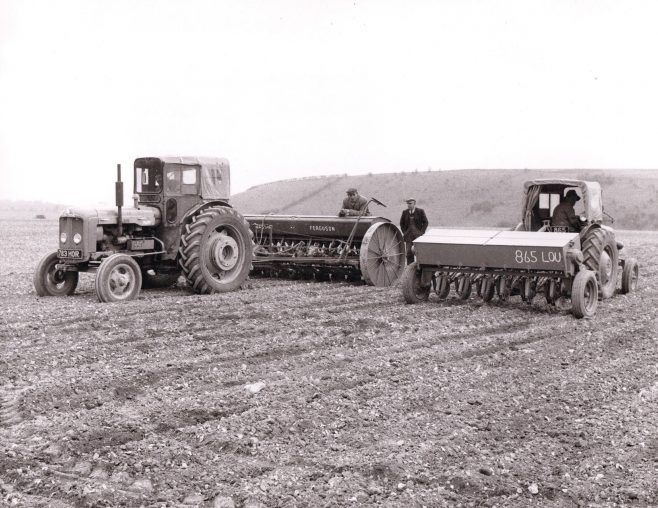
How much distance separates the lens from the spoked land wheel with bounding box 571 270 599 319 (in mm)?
9812

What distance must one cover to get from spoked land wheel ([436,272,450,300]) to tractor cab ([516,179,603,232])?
160 cm

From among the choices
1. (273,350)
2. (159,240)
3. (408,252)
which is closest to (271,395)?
(273,350)

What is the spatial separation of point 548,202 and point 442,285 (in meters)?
2.27

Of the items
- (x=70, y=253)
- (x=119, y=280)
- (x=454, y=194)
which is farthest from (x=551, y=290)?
(x=454, y=194)

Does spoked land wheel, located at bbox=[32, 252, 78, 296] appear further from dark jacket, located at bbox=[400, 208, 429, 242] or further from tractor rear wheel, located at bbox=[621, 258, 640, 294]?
tractor rear wheel, located at bbox=[621, 258, 640, 294]

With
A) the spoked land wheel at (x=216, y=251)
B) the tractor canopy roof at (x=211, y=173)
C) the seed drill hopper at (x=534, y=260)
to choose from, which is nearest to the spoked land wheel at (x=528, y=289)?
the seed drill hopper at (x=534, y=260)

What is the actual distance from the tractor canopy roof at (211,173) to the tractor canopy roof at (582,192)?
4.63 meters

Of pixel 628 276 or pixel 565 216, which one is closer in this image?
pixel 565 216

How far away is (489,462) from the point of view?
16.2ft

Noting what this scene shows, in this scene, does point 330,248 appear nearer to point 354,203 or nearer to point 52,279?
point 354,203

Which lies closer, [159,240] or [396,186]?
[159,240]

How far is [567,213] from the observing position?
38.8ft

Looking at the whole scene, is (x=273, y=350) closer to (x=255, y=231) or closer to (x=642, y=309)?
(x=642, y=309)

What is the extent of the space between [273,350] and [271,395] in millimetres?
1670
